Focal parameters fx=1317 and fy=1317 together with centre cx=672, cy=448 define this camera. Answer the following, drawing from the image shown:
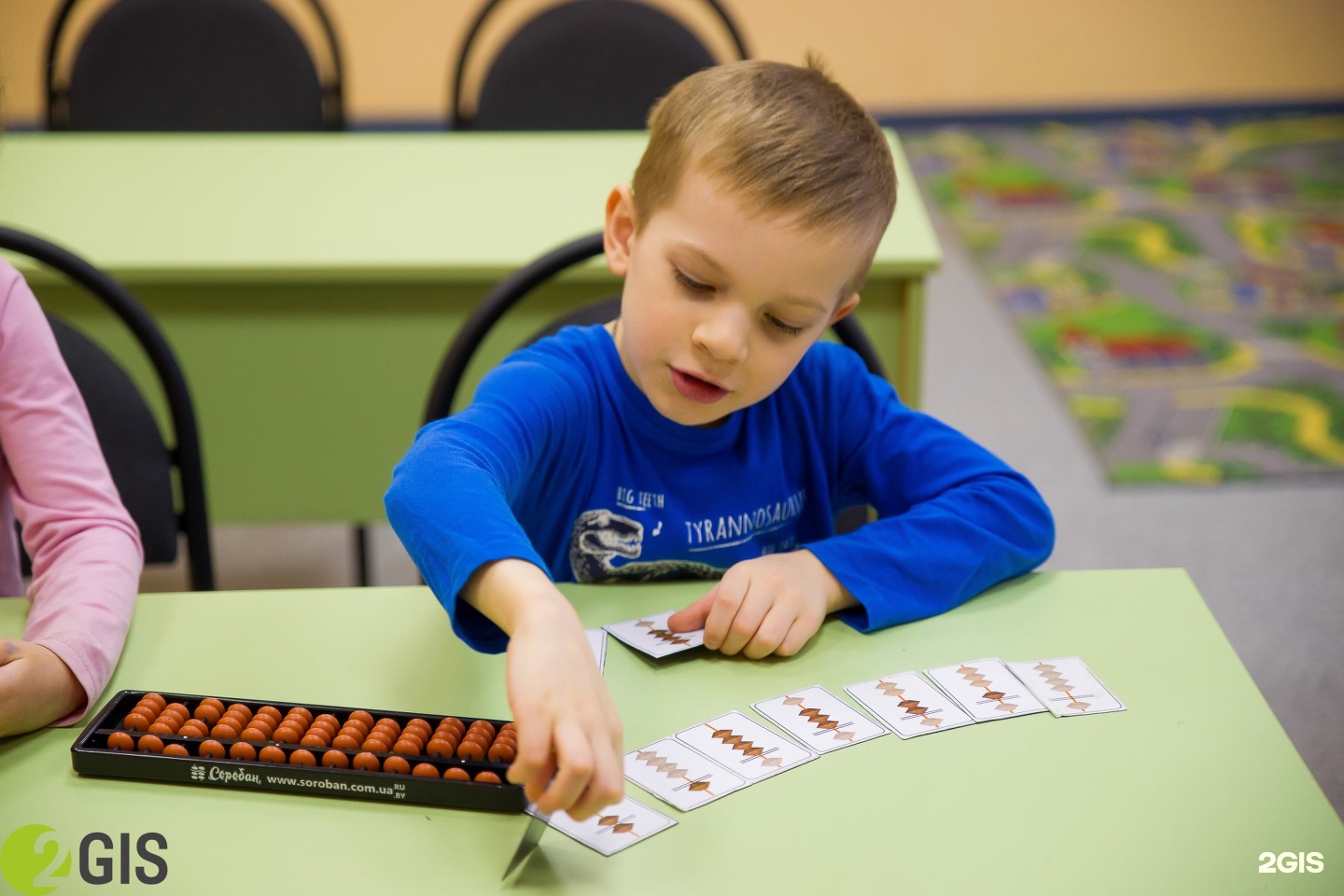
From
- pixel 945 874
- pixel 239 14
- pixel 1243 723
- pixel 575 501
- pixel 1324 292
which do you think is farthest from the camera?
pixel 1324 292

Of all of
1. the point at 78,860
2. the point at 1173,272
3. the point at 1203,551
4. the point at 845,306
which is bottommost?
the point at 1203,551

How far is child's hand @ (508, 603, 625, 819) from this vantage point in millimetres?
625

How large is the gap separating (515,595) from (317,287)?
1.02 meters

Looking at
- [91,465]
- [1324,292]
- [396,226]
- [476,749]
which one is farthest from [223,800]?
[1324,292]

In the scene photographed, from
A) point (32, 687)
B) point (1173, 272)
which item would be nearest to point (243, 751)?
point (32, 687)

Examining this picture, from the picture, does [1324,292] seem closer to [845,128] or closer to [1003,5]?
[1003,5]

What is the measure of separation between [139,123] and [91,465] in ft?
4.85

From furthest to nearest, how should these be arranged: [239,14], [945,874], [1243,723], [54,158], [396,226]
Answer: [239,14] → [54,158] → [396,226] → [1243,723] → [945,874]

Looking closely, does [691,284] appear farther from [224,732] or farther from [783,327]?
[224,732]

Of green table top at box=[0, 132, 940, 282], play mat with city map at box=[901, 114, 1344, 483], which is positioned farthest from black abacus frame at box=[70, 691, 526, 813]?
play mat with city map at box=[901, 114, 1344, 483]

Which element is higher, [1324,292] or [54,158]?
[54,158]

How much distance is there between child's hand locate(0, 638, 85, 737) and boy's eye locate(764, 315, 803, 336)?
51 centimetres

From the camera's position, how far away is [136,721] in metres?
0.76

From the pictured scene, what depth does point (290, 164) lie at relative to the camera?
1.91m
